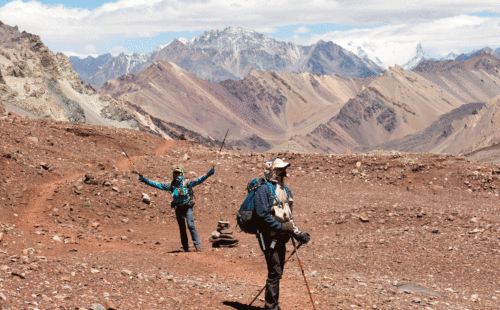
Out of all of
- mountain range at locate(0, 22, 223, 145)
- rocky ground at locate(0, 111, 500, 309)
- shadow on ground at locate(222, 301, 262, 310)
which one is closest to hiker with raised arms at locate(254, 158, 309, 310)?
shadow on ground at locate(222, 301, 262, 310)

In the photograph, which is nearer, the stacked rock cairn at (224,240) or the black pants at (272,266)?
the black pants at (272,266)

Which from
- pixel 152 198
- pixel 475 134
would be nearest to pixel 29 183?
pixel 152 198

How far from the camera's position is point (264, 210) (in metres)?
7.56

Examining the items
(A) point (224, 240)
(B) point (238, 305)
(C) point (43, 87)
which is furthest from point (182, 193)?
(C) point (43, 87)

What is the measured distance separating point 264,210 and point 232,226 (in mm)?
10689

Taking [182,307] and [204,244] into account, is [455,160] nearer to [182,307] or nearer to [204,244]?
[204,244]

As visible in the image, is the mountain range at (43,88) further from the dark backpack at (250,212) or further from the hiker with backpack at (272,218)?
the hiker with backpack at (272,218)

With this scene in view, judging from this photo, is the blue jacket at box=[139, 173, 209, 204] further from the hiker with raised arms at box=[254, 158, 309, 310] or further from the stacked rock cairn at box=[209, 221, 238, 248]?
the hiker with raised arms at box=[254, 158, 309, 310]

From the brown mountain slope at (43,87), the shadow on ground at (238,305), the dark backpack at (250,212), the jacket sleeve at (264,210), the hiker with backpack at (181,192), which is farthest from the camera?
the brown mountain slope at (43,87)

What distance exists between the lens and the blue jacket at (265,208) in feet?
24.8

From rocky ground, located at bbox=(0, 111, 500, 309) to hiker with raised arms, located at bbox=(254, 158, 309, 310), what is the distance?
110 centimetres

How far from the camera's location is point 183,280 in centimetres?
956

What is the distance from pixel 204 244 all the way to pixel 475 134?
646ft

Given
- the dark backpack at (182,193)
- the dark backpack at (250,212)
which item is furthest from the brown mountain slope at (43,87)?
the dark backpack at (250,212)
